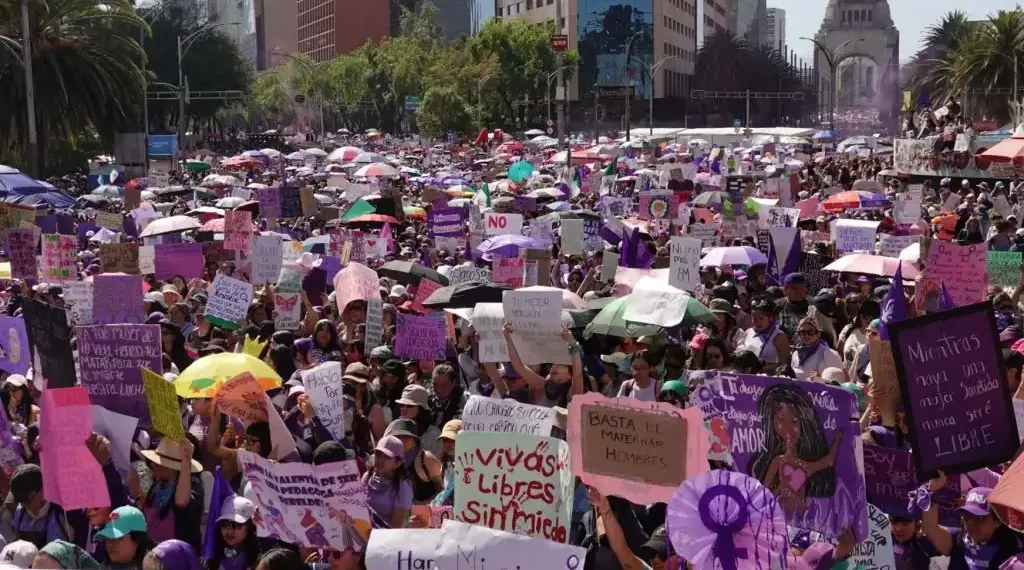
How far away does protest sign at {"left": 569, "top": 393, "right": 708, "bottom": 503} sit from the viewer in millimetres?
5840

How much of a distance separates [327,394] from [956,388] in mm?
3181

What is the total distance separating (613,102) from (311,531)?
363 feet

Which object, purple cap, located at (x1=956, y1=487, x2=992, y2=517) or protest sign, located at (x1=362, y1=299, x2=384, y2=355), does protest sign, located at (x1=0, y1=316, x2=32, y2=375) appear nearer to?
protest sign, located at (x1=362, y1=299, x2=384, y2=355)

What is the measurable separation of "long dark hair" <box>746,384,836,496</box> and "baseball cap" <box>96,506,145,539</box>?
244 cm

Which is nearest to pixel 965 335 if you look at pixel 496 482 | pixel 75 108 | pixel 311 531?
pixel 496 482

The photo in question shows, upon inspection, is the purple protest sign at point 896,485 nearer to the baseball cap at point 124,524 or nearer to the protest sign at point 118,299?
the baseball cap at point 124,524

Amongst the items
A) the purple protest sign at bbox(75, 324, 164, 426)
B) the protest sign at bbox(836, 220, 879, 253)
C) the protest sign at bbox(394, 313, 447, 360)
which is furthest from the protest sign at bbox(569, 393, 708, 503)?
the protest sign at bbox(836, 220, 879, 253)

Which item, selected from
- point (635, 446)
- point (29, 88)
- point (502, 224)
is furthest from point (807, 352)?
point (29, 88)

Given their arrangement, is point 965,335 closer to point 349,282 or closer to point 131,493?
point 131,493

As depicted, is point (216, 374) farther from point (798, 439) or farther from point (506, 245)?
point (506, 245)

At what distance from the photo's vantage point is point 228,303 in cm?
1222

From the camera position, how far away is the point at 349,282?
1262 cm

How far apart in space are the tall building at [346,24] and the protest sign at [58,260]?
135694 millimetres

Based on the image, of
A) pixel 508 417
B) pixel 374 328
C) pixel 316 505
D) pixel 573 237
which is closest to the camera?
pixel 316 505
